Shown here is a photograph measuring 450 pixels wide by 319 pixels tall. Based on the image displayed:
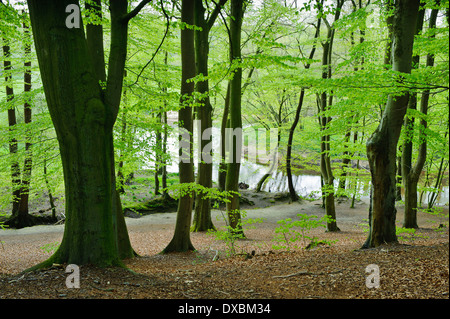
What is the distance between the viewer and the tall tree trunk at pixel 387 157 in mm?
5963

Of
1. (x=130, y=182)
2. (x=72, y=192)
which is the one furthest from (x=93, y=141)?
(x=130, y=182)

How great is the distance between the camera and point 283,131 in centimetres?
2262

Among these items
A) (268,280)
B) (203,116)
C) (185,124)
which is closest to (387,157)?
(268,280)

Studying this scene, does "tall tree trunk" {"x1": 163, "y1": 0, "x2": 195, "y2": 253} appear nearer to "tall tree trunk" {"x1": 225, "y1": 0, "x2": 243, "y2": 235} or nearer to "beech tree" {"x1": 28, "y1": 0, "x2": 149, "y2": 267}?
"tall tree trunk" {"x1": 225, "y1": 0, "x2": 243, "y2": 235}

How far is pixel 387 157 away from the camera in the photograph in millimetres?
6254

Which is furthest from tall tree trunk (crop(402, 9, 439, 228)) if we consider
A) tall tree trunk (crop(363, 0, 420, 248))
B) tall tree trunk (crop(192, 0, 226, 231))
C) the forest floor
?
tall tree trunk (crop(192, 0, 226, 231))

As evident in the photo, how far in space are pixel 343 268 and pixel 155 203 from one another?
14.6 meters

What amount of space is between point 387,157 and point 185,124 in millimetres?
4718

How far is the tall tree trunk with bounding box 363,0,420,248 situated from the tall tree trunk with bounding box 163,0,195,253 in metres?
4.19

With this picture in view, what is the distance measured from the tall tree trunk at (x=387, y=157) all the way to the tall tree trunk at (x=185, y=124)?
4.19 m

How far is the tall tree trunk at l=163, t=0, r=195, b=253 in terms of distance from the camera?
767 centimetres

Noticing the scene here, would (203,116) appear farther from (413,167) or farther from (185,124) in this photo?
(413,167)
